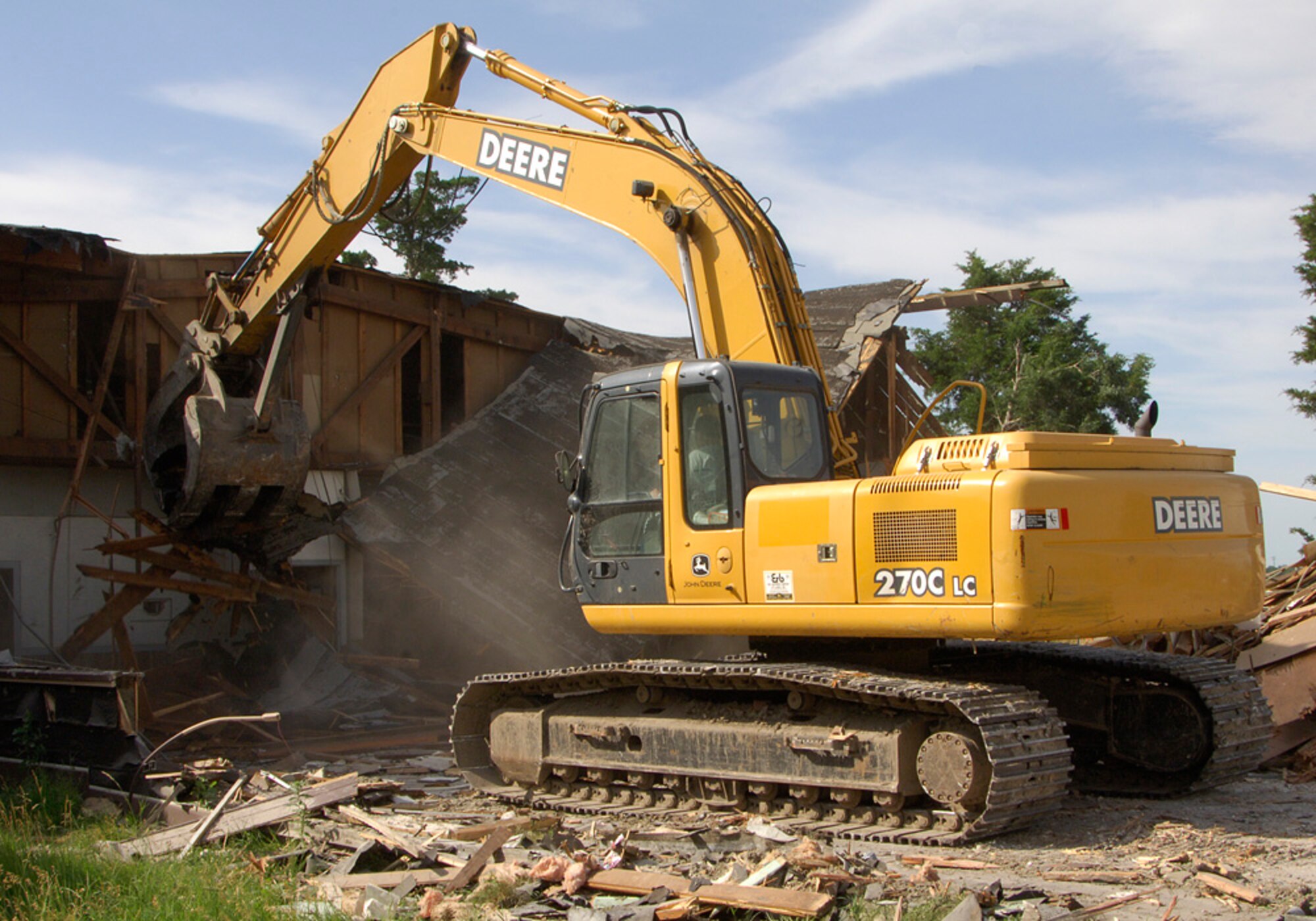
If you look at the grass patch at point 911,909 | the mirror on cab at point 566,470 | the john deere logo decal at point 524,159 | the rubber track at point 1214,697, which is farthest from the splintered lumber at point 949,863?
the john deere logo decal at point 524,159

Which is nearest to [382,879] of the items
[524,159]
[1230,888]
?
[1230,888]

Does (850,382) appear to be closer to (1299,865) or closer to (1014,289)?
(1014,289)

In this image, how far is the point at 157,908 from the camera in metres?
5.38

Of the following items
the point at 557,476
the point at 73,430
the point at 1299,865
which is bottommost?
the point at 1299,865

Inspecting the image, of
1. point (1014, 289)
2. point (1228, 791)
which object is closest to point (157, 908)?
point (1228, 791)

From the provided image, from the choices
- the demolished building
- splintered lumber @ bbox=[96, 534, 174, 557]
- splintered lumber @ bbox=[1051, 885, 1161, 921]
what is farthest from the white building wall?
splintered lumber @ bbox=[1051, 885, 1161, 921]

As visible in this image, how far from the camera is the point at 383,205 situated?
10930mm

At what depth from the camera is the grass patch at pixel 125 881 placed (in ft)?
17.8

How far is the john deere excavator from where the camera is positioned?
22.1 feet

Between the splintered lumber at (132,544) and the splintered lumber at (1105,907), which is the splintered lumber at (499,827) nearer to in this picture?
the splintered lumber at (1105,907)

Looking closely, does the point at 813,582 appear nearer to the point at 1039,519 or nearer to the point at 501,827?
the point at 1039,519

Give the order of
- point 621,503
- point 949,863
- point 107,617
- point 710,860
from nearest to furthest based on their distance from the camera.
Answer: point 949,863 < point 710,860 < point 621,503 < point 107,617

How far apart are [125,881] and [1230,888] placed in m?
5.14

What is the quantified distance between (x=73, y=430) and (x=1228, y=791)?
11.4 m
